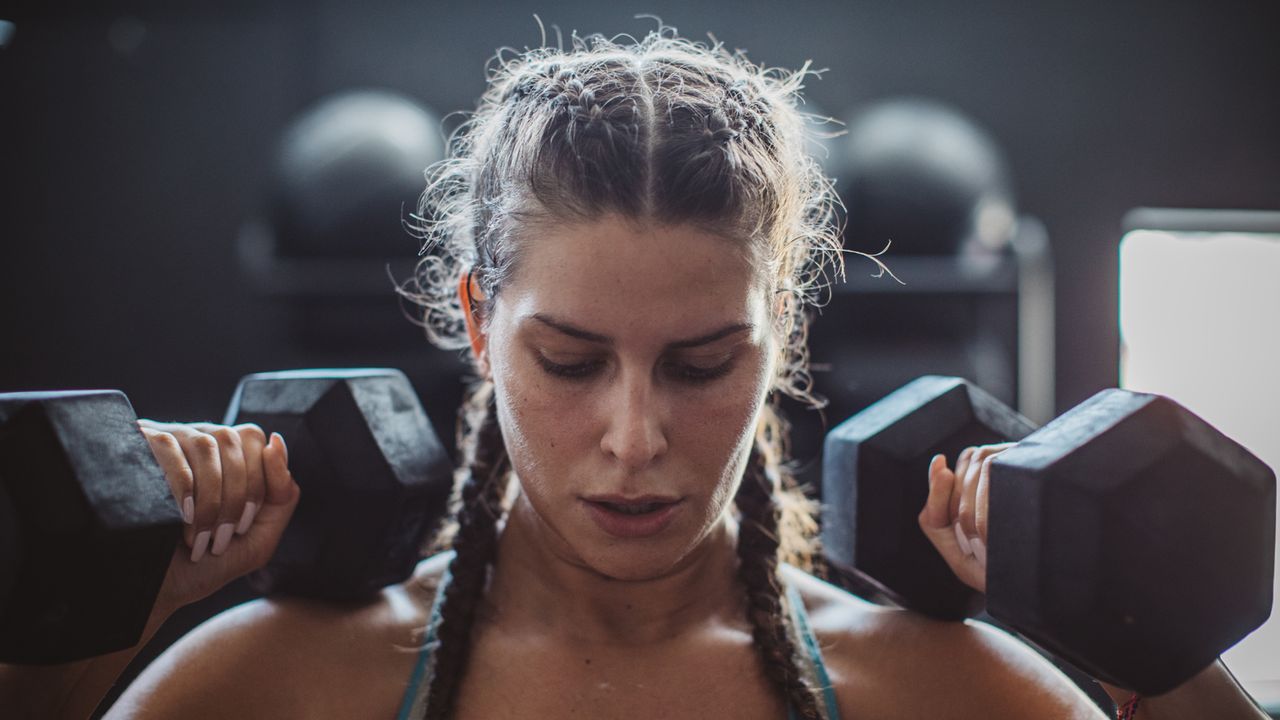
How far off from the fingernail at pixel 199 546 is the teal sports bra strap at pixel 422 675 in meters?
0.30

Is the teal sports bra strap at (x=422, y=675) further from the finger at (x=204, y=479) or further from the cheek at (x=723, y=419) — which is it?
the cheek at (x=723, y=419)

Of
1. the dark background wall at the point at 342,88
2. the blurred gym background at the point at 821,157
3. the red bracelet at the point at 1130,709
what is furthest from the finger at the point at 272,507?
the dark background wall at the point at 342,88

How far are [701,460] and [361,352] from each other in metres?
1.99

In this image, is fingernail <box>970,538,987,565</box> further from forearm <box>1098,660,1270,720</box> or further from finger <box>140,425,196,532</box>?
finger <box>140,425,196,532</box>

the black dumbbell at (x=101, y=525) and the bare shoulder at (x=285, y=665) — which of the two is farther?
the bare shoulder at (x=285, y=665)

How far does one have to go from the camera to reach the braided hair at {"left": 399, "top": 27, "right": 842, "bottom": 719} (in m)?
1.15

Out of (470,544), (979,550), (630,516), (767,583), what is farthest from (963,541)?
(470,544)

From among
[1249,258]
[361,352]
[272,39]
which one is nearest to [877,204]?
[361,352]

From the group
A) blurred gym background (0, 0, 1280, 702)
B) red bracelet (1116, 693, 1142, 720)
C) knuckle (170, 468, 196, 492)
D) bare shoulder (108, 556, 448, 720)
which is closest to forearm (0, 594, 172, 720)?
bare shoulder (108, 556, 448, 720)

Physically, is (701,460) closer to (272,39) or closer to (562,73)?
(562,73)

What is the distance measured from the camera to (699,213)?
112 cm

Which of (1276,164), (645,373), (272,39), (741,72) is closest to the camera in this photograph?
(645,373)

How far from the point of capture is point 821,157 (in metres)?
3.16

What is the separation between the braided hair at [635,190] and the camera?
3.76 ft
